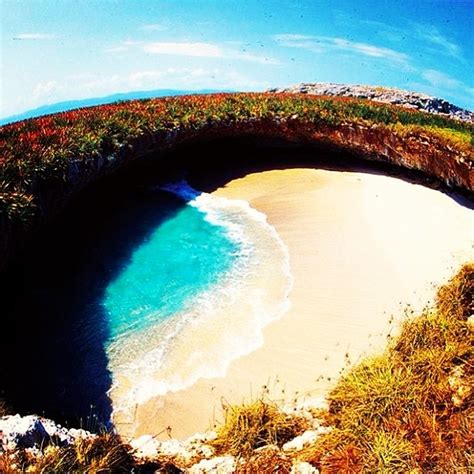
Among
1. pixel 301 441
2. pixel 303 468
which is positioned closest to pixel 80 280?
pixel 301 441

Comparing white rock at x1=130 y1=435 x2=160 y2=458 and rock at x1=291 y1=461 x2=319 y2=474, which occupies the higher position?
rock at x1=291 y1=461 x2=319 y2=474

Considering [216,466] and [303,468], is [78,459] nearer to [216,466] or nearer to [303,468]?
[216,466]

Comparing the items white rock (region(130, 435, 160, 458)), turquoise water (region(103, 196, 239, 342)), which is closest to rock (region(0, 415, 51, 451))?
white rock (region(130, 435, 160, 458))

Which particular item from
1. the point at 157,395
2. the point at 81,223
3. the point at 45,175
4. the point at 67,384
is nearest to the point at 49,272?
the point at 45,175

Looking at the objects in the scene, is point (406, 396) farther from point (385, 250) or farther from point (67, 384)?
point (385, 250)

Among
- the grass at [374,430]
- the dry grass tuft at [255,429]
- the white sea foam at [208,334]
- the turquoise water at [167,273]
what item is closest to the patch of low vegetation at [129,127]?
the turquoise water at [167,273]

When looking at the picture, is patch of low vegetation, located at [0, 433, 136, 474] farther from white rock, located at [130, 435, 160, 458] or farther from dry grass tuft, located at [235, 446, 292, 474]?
dry grass tuft, located at [235, 446, 292, 474]

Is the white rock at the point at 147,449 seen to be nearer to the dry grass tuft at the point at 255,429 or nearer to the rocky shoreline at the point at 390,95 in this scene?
the dry grass tuft at the point at 255,429
